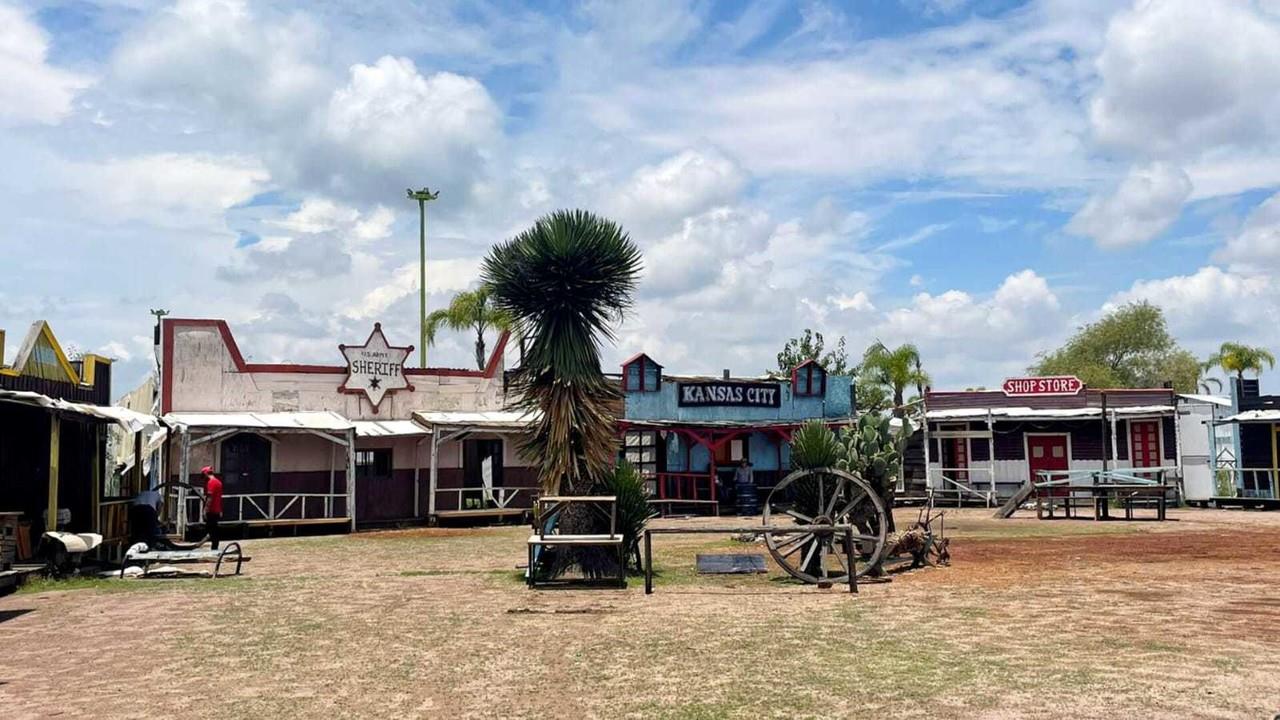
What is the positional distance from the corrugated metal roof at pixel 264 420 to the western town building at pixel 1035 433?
18532 mm

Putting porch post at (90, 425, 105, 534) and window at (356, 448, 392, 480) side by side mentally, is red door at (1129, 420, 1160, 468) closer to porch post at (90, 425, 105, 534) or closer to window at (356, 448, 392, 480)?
window at (356, 448, 392, 480)

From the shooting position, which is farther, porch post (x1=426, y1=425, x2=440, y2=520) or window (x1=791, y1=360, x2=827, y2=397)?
window (x1=791, y1=360, x2=827, y2=397)

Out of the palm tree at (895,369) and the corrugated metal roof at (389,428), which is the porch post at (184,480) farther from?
the palm tree at (895,369)

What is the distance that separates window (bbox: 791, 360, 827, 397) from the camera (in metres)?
35.2

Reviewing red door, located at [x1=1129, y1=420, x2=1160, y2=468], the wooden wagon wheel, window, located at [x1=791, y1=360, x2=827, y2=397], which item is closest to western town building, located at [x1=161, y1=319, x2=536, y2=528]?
window, located at [x1=791, y1=360, x2=827, y2=397]

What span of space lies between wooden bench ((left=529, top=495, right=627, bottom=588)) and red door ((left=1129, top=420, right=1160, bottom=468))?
1026 inches

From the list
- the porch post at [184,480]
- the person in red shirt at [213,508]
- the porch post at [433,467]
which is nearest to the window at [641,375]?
the porch post at [433,467]

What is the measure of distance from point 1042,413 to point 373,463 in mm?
20312

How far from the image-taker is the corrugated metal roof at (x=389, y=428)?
27078 millimetres

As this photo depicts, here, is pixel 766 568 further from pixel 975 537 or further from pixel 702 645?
pixel 975 537

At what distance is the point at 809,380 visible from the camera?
35.4 meters

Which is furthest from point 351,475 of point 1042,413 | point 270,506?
point 1042,413

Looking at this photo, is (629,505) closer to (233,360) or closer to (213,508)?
(213,508)

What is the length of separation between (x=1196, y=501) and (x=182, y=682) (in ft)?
109
